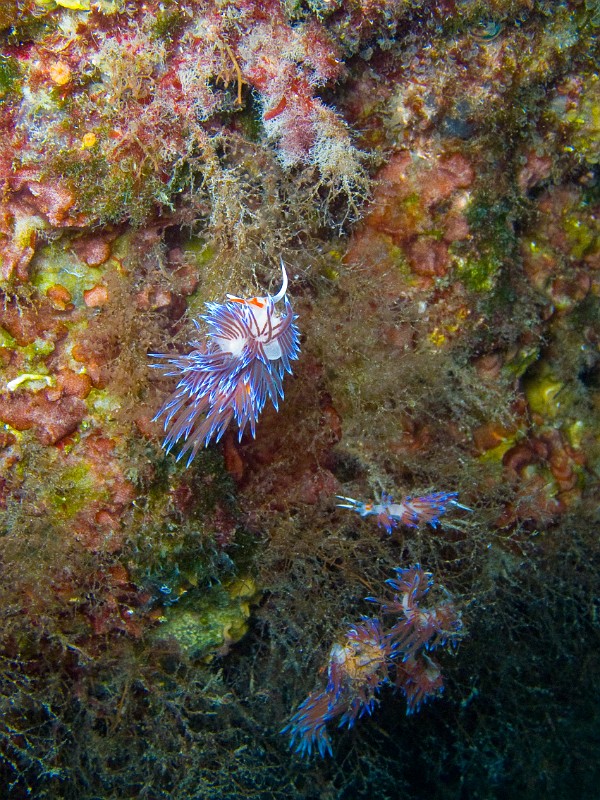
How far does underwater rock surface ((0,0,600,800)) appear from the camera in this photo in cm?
255

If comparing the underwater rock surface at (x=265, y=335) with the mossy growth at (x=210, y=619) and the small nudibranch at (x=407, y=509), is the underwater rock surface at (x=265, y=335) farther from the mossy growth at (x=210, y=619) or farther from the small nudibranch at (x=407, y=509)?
the small nudibranch at (x=407, y=509)

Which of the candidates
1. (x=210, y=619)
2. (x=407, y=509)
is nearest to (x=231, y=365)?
(x=407, y=509)

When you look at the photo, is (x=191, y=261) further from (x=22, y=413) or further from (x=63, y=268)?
(x=22, y=413)

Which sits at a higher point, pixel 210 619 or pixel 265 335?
pixel 265 335

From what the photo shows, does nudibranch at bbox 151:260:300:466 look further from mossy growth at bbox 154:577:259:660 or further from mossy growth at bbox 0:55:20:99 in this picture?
mossy growth at bbox 0:55:20:99

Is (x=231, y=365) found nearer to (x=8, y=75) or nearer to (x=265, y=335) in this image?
(x=265, y=335)

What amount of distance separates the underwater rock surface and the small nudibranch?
16 centimetres

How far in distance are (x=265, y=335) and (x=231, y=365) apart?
0.78 feet

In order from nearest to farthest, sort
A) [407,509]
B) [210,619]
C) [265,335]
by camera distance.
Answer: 1. [265,335]
2. [407,509]
3. [210,619]

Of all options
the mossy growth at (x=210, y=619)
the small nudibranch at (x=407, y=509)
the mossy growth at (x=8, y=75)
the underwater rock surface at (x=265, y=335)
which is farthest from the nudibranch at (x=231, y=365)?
the mossy growth at (x=8, y=75)

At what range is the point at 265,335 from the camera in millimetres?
2391

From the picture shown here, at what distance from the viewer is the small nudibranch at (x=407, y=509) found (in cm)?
323

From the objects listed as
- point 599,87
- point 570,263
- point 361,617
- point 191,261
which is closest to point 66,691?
point 361,617

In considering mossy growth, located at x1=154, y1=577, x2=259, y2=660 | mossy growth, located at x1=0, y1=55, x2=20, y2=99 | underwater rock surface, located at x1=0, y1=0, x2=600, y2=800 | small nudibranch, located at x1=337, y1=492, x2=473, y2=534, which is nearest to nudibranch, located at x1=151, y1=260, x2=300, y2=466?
underwater rock surface, located at x1=0, y1=0, x2=600, y2=800
